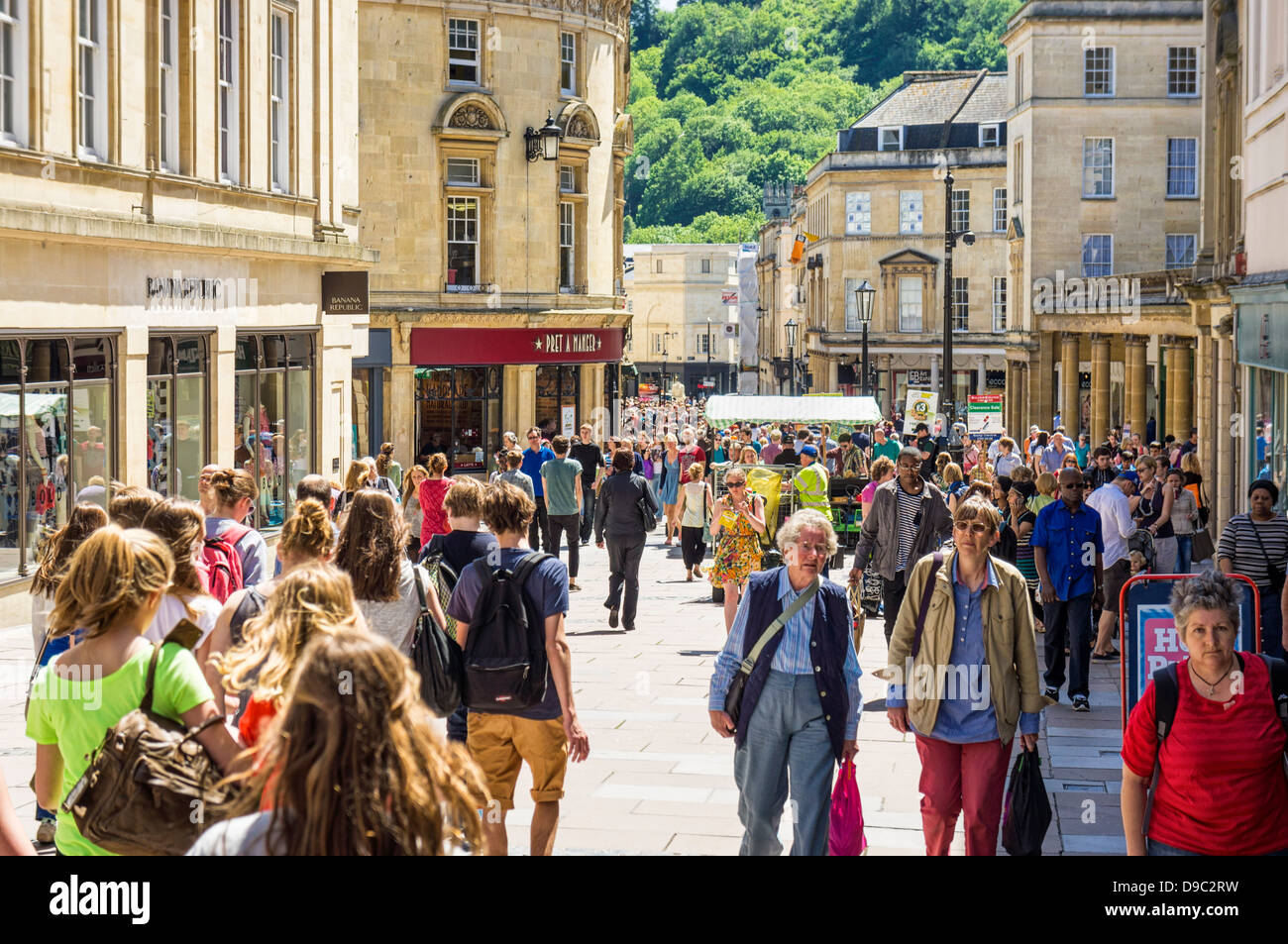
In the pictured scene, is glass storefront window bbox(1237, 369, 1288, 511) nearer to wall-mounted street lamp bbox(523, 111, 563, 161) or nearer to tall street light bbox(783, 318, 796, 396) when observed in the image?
wall-mounted street lamp bbox(523, 111, 563, 161)

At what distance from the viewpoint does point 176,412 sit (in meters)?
19.6

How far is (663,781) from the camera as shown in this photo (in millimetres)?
9969

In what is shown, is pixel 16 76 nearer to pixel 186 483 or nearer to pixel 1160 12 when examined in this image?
pixel 186 483

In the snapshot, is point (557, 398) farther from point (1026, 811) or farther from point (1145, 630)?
point (1026, 811)

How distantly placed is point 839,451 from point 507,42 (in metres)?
12.9

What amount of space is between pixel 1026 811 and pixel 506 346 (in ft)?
98.6

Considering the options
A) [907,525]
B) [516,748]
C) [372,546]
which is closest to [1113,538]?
[907,525]

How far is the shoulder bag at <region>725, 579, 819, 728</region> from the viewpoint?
24.1 feet

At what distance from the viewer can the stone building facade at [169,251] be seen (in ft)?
52.7

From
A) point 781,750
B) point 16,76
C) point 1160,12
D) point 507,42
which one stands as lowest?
point 781,750

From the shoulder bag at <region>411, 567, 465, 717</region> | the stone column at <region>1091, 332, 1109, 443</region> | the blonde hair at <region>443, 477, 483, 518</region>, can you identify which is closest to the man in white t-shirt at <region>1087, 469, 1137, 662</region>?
the blonde hair at <region>443, 477, 483, 518</region>

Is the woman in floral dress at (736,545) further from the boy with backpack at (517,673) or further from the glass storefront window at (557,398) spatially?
the glass storefront window at (557,398)

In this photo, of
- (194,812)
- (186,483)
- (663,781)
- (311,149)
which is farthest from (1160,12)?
(194,812)

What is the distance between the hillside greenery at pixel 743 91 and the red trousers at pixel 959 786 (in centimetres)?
13164
